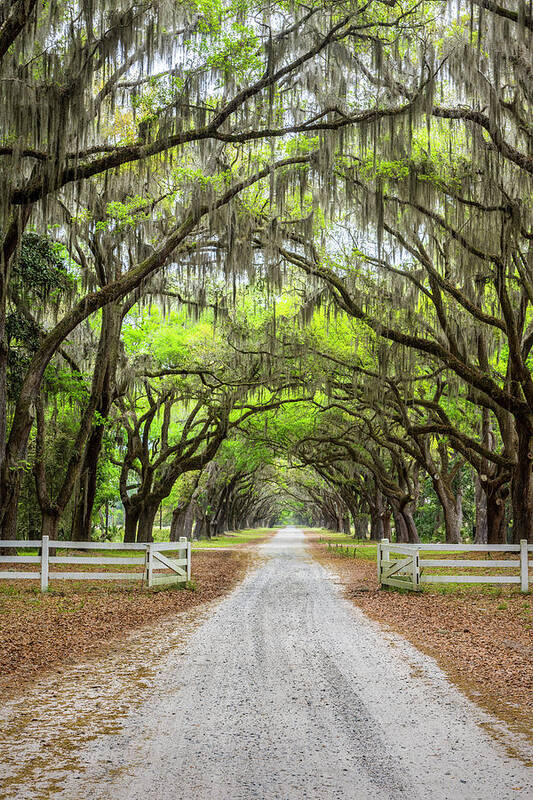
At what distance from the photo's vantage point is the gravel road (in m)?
3.79

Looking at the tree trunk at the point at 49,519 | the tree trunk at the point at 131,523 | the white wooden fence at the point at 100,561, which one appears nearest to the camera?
the white wooden fence at the point at 100,561

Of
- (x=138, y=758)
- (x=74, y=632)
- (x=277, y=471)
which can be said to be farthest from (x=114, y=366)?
(x=277, y=471)

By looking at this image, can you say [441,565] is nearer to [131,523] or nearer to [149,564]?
[149,564]

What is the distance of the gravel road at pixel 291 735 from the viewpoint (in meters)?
3.79

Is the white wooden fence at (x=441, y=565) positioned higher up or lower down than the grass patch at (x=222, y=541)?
higher up

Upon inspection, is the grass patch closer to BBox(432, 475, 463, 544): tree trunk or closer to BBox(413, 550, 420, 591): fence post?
BBox(432, 475, 463, 544): tree trunk

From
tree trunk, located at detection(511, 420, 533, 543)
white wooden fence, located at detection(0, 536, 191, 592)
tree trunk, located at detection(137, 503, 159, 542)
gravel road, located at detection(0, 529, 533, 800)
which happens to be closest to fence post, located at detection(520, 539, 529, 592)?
tree trunk, located at detection(511, 420, 533, 543)

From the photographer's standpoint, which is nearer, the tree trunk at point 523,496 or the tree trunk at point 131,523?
the tree trunk at point 523,496

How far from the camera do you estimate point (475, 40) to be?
11.0 metres

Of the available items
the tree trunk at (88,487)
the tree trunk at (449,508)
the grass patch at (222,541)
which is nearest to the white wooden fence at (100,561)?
the tree trunk at (88,487)

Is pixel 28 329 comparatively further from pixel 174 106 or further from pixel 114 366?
pixel 174 106

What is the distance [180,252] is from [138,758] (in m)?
11.9

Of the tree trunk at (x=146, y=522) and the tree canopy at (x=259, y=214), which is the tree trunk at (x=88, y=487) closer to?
the tree canopy at (x=259, y=214)

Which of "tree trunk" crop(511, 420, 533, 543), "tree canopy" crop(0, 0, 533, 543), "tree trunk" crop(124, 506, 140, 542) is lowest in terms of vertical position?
"tree trunk" crop(124, 506, 140, 542)
